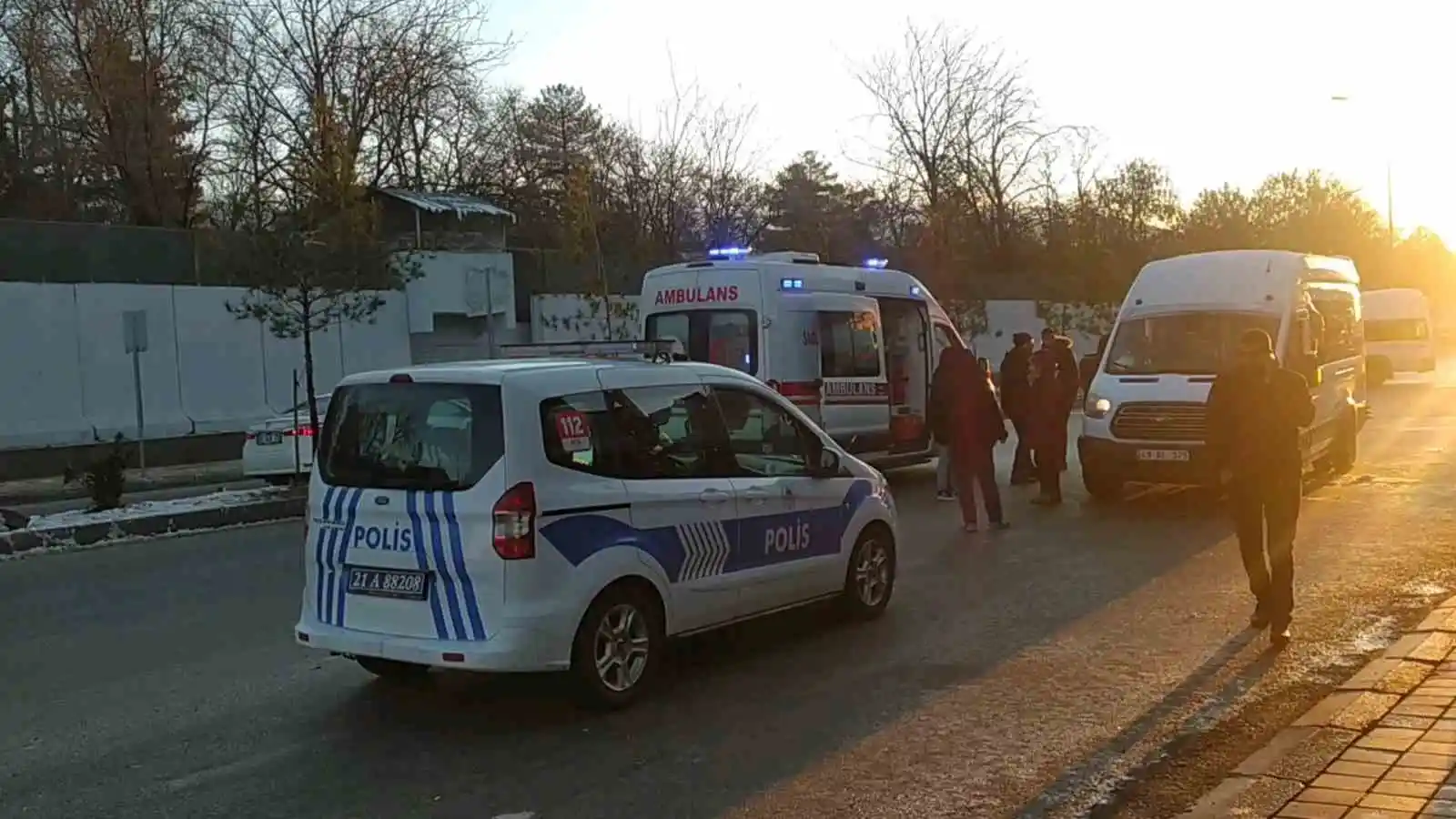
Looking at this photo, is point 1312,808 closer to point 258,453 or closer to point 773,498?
point 773,498

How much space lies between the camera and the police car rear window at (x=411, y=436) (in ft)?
21.6

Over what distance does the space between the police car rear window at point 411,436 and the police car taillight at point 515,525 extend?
0.61ft

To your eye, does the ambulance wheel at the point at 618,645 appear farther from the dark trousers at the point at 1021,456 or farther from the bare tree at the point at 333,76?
the bare tree at the point at 333,76

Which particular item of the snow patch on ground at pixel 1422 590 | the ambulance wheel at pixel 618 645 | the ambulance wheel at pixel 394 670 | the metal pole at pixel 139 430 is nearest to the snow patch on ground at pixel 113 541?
the metal pole at pixel 139 430

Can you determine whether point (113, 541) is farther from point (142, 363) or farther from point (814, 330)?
point (142, 363)

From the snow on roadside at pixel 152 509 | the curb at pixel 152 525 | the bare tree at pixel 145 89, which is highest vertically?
the bare tree at pixel 145 89

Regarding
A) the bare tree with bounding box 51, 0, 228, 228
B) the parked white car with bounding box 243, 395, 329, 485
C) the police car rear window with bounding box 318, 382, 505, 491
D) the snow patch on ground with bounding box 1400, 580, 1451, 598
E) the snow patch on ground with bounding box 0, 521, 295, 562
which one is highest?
the bare tree with bounding box 51, 0, 228, 228

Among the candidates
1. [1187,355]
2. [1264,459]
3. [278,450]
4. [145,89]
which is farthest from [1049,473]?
[145,89]

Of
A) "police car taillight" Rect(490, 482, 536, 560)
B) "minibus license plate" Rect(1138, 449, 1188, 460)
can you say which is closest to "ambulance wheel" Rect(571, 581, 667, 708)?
"police car taillight" Rect(490, 482, 536, 560)

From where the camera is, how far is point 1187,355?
14508 mm

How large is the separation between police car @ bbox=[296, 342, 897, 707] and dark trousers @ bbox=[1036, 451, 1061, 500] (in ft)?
24.3

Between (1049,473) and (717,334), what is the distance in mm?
3796

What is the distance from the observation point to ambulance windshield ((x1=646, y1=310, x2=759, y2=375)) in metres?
15.0

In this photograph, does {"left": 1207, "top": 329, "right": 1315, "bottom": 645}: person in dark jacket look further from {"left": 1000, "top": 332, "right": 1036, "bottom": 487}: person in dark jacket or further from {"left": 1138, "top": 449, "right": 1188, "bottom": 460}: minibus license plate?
{"left": 1000, "top": 332, "right": 1036, "bottom": 487}: person in dark jacket
